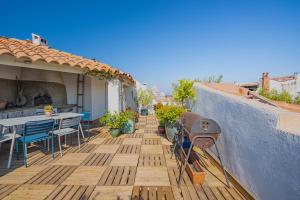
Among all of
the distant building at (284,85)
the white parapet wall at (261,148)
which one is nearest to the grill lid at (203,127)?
the white parapet wall at (261,148)

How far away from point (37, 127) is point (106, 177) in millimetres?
2017

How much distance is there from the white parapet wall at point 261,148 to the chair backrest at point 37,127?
402cm

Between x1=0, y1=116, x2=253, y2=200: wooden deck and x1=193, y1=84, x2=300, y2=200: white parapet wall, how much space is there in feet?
1.44

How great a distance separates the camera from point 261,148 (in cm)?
224

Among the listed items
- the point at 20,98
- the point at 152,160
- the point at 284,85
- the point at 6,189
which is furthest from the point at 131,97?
the point at 284,85

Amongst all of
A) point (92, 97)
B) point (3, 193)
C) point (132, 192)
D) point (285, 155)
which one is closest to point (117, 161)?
point (132, 192)

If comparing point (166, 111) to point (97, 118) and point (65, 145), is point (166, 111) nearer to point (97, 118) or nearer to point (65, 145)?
point (65, 145)

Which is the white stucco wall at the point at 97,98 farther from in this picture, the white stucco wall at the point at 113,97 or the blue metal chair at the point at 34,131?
the blue metal chair at the point at 34,131

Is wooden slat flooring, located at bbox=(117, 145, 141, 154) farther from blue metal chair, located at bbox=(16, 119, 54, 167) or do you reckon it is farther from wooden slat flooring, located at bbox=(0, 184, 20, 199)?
wooden slat flooring, located at bbox=(0, 184, 20, 199)

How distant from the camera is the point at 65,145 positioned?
5.18 m

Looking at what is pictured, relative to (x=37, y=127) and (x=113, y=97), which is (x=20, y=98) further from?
(x=37, y=127)

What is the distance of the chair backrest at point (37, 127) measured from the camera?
142 inches

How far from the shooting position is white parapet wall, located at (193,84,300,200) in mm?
1778

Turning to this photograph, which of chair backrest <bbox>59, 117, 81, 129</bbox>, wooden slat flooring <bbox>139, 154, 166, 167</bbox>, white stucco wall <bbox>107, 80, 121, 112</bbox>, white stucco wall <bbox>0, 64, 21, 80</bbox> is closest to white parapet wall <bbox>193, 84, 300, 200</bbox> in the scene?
wooden slat flooring <bbox>139, 154, 166, 167</bbox>
